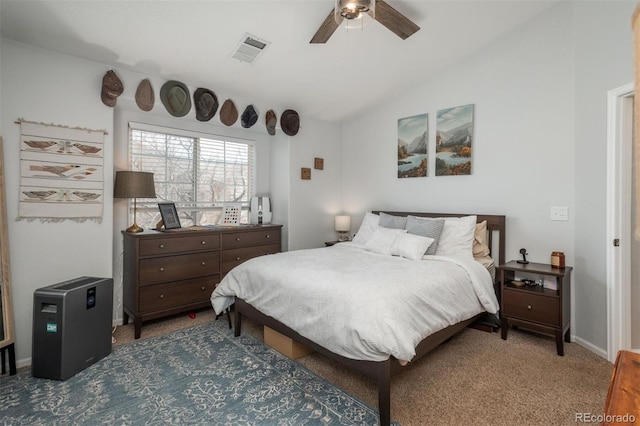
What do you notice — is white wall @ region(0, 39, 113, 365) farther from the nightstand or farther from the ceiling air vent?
the nightstand

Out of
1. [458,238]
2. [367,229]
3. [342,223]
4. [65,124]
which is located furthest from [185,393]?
[342,223]

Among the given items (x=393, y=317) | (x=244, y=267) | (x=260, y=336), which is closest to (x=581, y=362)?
(x=393, y=317)

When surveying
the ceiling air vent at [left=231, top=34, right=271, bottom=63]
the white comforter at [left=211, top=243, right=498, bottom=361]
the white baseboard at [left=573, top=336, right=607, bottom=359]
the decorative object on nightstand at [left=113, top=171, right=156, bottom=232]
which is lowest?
the white baseboard at [left=573, top=336, right=607, bottom=359]

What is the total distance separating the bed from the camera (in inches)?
68.0

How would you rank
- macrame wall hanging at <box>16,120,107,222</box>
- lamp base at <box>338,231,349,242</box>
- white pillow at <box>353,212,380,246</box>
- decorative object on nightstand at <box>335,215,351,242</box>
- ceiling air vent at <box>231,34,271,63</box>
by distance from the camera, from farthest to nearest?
lamp base at <box>338,231,349,242</box>, decorative object on nightstand at <box>335,215,351,242</box>, white pillow at <box>353,212,380,246</box>, ceiling air vent at <box>231,34,271,63</box>, macrame wall hanging at <box>16,120,107,222</box>

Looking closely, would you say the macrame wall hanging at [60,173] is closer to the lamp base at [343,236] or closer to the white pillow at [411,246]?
the white pillow at [411,246]

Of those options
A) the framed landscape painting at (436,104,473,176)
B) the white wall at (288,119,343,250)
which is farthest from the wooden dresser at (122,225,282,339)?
the framed landscape painting at (436,104,473,176)

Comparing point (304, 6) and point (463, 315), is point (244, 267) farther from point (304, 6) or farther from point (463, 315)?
point (304, 6)

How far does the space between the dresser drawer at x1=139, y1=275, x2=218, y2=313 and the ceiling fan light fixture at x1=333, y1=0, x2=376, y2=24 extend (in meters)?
2.75

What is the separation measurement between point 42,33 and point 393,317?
3.18 m

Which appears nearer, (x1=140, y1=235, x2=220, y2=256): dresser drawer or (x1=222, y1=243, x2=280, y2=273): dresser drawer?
(x1=140, y1=235, x2=220, y2=256): dresser drawer

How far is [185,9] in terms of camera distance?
2342mm

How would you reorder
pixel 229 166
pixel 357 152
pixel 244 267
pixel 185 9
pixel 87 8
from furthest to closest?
pixel 357 152
pixel 229 166
pixel 244 267
pixel 185 9
pixel 87 8

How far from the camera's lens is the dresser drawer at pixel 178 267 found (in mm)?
2953
